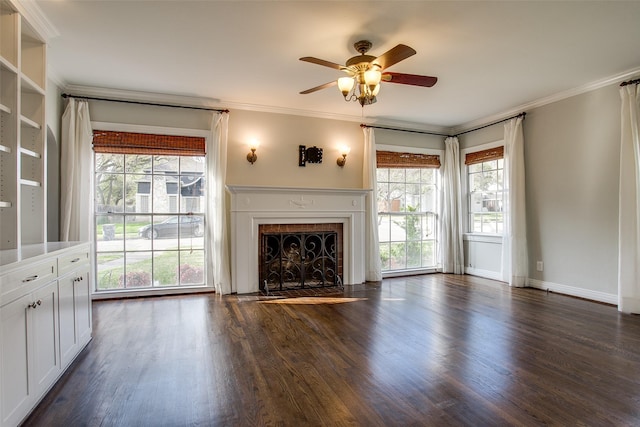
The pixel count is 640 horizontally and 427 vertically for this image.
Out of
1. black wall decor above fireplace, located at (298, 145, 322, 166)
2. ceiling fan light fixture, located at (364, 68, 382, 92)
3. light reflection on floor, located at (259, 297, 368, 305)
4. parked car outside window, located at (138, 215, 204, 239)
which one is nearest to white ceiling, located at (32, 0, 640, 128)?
ceiling fan light fixture, located at (364, 68, 382, 92)

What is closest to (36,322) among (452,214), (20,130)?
(20,130)

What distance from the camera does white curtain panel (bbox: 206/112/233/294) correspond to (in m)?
4.45

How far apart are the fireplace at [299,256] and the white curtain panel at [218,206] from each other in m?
0.49

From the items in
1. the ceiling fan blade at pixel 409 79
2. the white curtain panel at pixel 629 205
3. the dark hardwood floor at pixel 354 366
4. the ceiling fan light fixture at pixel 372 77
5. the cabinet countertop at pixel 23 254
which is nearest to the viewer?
the cabinet countertop at pixel 23 254

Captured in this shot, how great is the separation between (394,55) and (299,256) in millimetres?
3148

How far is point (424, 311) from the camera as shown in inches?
145

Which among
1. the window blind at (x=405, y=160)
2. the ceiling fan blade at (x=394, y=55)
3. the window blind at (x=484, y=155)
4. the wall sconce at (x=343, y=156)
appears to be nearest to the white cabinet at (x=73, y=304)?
the ceiling fan blade at (x=394, y=55)

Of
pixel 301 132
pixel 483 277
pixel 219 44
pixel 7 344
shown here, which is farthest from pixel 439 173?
pixel 7 344

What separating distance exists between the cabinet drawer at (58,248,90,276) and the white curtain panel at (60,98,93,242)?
1323 millimetres

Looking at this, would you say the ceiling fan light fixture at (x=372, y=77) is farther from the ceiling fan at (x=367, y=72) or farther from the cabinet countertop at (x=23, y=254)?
the cabinet countertop at (x=23, y=254)

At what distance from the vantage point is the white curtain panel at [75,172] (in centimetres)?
384

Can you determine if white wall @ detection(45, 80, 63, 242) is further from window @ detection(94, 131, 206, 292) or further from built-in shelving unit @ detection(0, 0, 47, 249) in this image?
built-in shelving unit @ detection(0, 0, 47, 249)

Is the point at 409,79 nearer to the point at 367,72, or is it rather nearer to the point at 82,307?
the point at 367,72

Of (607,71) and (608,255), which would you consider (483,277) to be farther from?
(607,71)
